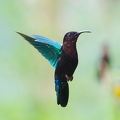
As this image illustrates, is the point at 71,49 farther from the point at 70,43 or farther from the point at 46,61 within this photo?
the point at 46,61

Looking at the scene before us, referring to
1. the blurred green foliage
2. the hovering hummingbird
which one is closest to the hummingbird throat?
the hovering hummingbird

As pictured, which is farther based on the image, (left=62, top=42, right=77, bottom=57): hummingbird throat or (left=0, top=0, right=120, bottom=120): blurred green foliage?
(left=0, top=0, right=120, bottom=120): blurred green foliage

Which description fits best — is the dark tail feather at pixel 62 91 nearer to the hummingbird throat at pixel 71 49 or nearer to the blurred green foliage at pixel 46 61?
the hummingbird throat at pixel 71 49

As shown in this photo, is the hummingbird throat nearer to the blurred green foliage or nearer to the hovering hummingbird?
the hovering hummingbird

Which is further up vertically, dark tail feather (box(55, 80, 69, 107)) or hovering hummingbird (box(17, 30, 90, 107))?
hovering hummingbird (box(17, 30, 90, 107))

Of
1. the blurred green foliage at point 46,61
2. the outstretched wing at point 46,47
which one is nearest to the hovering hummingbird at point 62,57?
the outstretched wing at point 46,47

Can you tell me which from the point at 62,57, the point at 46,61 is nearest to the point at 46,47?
the point at 62,57
